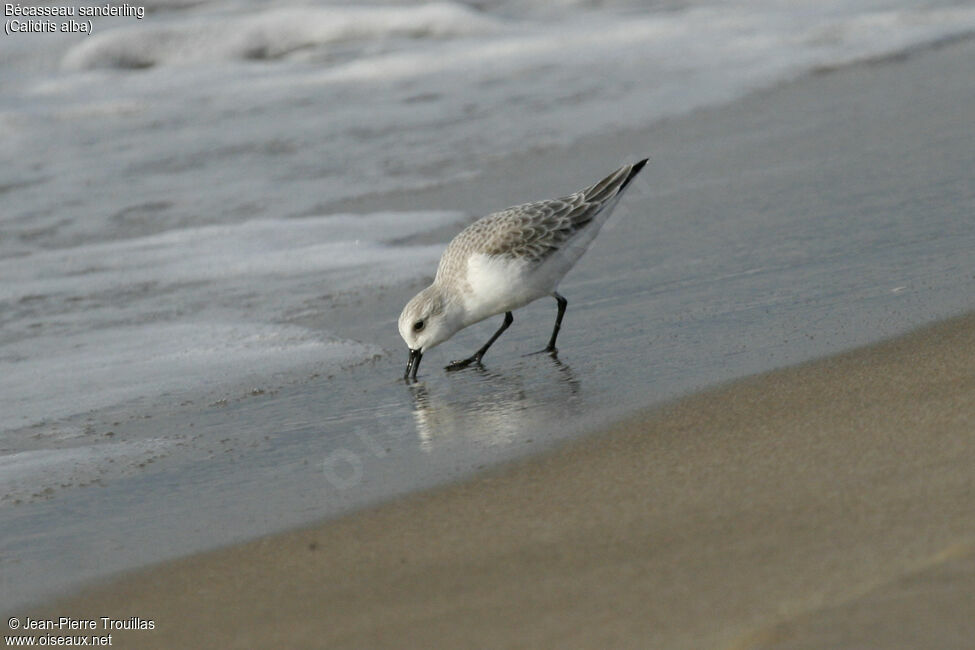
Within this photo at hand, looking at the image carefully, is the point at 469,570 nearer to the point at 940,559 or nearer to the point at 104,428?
the point at 940,559

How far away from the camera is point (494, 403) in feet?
14.6

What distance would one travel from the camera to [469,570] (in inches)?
112

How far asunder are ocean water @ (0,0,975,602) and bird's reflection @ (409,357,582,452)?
0.05 ft

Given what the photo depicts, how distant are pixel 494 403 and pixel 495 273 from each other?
78 cm

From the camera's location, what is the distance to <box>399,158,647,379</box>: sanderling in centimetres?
503

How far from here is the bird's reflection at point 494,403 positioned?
4047 millimetres

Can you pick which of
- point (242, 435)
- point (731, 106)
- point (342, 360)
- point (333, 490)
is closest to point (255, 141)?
point (731, 106)

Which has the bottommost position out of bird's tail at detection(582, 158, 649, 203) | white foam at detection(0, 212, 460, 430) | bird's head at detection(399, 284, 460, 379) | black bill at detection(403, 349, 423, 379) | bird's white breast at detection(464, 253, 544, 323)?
white foam at detection(0, 212, 460, 430)

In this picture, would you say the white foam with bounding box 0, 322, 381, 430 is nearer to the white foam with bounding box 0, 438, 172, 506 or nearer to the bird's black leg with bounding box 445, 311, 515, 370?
the bird's black leg with bounding box 445, 311, 515, 370

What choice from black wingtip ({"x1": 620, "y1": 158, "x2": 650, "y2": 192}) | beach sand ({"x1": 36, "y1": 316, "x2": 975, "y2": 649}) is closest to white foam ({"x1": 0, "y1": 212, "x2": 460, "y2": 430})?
black wingtip ({"x1": 620, "y1": 158, "x2": 650, "y2": 192})

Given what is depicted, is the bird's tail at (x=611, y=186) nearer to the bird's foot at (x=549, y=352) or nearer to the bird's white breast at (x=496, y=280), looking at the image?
the bird's white breast at (x=496, y=280)

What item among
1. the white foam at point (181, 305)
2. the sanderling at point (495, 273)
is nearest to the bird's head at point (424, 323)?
the sanderling at point (495, 273)

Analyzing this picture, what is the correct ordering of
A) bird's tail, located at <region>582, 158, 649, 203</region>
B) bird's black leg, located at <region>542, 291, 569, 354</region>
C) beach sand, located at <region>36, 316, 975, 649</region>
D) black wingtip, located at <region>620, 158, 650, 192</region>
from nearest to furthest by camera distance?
beach sand, located at <region>36, 316, 975, 649</region> < bird's black leg, located at <region>542, 291, 569, 354</region> < bird's tail, located at <region>582, 158, 649, 203</region> < black wingtip, located at <region>620, 158, 650, 192</region>

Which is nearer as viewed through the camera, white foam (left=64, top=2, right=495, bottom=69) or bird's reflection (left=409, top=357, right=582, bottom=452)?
bird's reflection (left=409, top=357, right=582, bottom=452)
